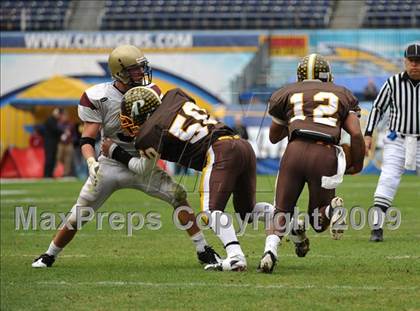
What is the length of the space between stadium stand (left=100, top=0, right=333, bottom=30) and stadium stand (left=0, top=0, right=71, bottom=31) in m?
1.13

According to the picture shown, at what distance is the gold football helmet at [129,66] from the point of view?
6.96 meters

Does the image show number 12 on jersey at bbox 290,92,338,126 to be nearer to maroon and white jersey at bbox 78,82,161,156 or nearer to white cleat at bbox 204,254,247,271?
white cleat at bbox 204,254,247,271

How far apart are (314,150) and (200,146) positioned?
73 cm

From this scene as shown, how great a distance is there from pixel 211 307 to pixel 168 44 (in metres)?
19.1

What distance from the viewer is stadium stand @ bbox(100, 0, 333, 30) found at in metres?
24.4

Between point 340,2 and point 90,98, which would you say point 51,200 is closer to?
point 90,98

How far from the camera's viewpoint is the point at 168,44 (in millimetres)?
24000

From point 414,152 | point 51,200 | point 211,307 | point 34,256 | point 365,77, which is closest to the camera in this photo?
point 211,307

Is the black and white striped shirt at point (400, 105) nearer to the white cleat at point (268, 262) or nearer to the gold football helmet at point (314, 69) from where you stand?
the gold football helmet at point (314, 69)

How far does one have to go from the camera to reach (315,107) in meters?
6.42

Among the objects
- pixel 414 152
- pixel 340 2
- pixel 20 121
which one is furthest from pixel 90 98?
pixel 340 2

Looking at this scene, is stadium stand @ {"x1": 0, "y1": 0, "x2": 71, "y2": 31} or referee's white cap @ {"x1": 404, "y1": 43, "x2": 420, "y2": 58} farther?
stadium stand @ {"x1": 0, "y1": 0, "x2": 71, "y2": 31}

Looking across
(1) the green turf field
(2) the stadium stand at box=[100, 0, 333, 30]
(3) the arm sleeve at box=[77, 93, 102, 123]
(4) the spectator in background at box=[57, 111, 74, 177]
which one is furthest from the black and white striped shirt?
(2) the stadium stand at box=[100, 0, 333, 30]

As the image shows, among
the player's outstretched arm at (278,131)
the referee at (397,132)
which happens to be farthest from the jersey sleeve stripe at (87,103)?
the referee at (397,132)
